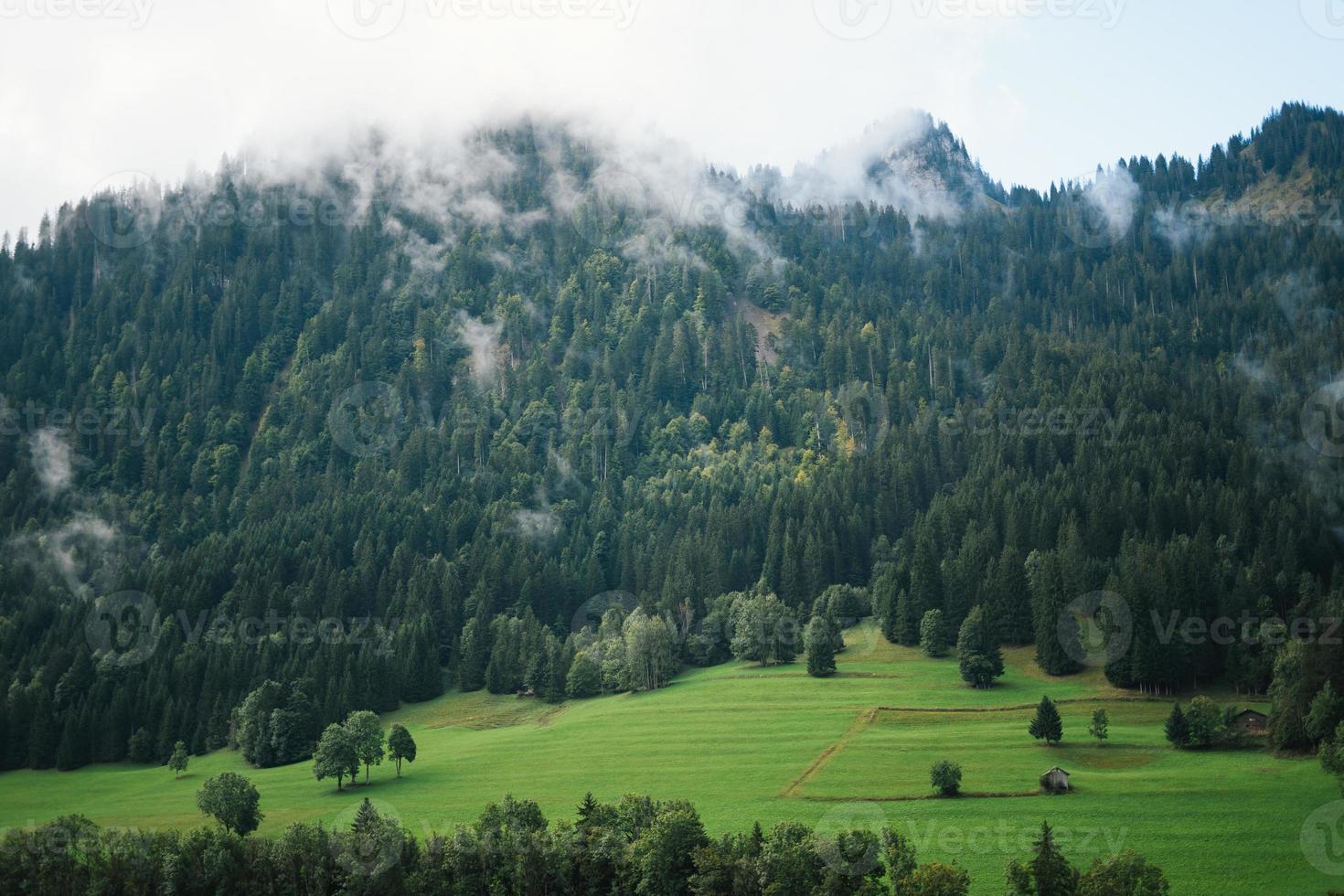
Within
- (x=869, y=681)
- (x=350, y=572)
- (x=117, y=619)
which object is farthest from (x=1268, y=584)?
(x=117, y=619)

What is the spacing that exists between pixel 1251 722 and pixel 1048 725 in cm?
1717

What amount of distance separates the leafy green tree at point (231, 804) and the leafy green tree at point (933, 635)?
76642 millimetres

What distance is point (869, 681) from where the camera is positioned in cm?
12038

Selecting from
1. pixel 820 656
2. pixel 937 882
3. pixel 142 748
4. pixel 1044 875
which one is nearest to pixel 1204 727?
pixel 1044 875

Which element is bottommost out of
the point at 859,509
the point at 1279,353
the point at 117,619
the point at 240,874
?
the point at 240,874

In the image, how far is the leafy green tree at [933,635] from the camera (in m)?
130

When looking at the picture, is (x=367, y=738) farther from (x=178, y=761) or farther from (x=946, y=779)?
(x=946, y=779)

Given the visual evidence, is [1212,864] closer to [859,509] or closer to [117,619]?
[859,509]

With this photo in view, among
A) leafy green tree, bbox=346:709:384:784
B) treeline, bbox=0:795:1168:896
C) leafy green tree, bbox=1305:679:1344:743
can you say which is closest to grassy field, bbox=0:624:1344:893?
leafy green tree, bbox=346:709:384:784

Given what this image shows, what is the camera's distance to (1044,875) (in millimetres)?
64750

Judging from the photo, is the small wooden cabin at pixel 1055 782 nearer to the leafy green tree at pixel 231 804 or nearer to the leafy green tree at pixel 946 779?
the leafy green tree at pixel 946 779

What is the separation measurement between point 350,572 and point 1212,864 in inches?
5483

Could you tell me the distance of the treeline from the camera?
67.3 m

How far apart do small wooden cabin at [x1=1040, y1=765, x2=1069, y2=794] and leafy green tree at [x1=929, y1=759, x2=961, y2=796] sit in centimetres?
635
